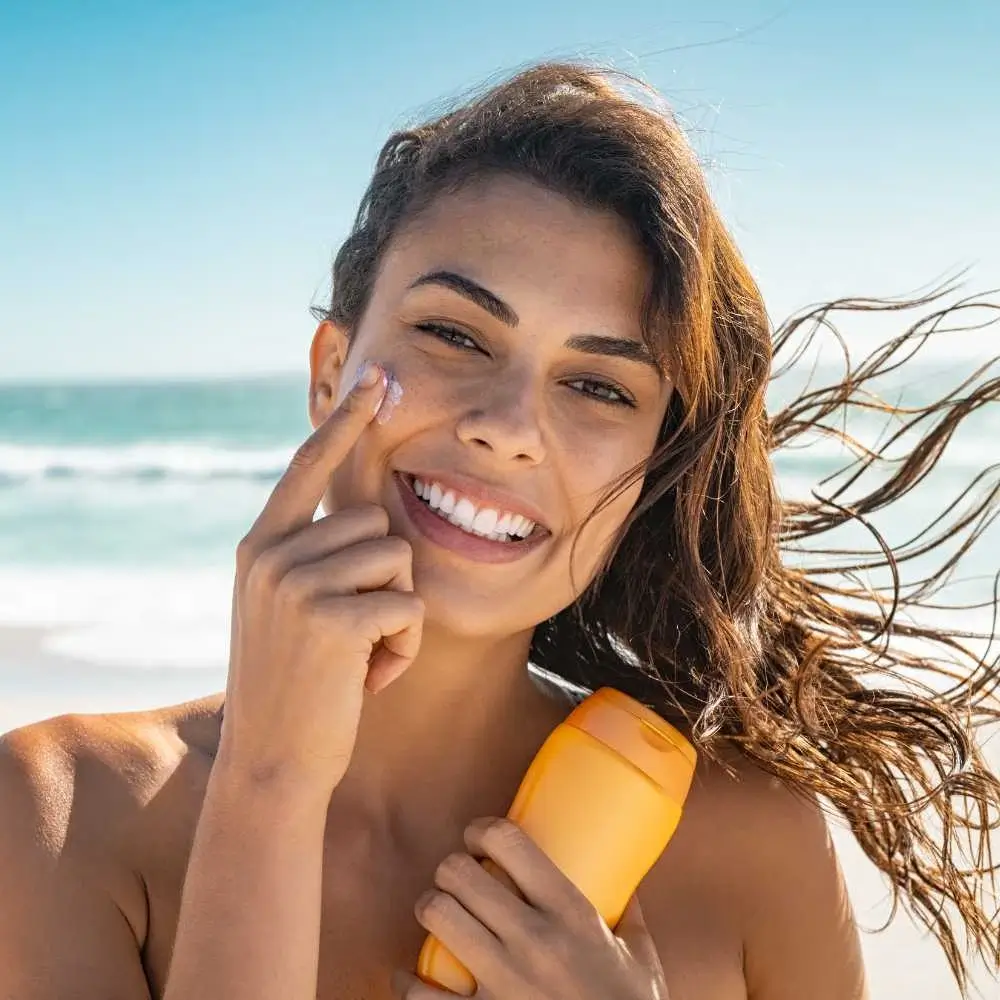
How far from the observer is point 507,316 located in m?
2.03

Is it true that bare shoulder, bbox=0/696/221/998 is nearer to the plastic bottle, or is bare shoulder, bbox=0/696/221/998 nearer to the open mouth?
the plastic bottle

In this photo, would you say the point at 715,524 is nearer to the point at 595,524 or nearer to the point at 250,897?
the point at 595,524

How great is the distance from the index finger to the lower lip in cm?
13

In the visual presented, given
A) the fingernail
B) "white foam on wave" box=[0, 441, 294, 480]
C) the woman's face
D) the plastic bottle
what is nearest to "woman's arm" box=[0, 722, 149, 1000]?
the plastic bottle

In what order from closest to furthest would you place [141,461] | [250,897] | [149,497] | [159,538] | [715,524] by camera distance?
[250,897] < [715,524] < [159,538] < [149,497] < [141,461]

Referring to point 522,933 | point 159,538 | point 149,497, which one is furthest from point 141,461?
point 522,933

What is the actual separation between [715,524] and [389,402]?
81 cm

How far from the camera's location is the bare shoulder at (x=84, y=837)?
185 cm

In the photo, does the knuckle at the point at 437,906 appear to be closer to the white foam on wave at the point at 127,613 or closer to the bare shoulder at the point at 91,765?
the bare shoulder at the point at 91,765

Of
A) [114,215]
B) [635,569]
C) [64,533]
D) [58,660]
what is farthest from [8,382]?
[635,569]

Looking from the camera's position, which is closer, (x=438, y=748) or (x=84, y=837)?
(x=84, y=837)

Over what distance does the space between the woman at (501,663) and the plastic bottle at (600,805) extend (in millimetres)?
55

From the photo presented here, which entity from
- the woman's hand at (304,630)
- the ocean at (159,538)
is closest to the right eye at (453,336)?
the woman's hand at (304,630)

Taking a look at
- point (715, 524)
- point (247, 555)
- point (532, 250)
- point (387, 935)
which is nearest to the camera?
point (247, 555)
